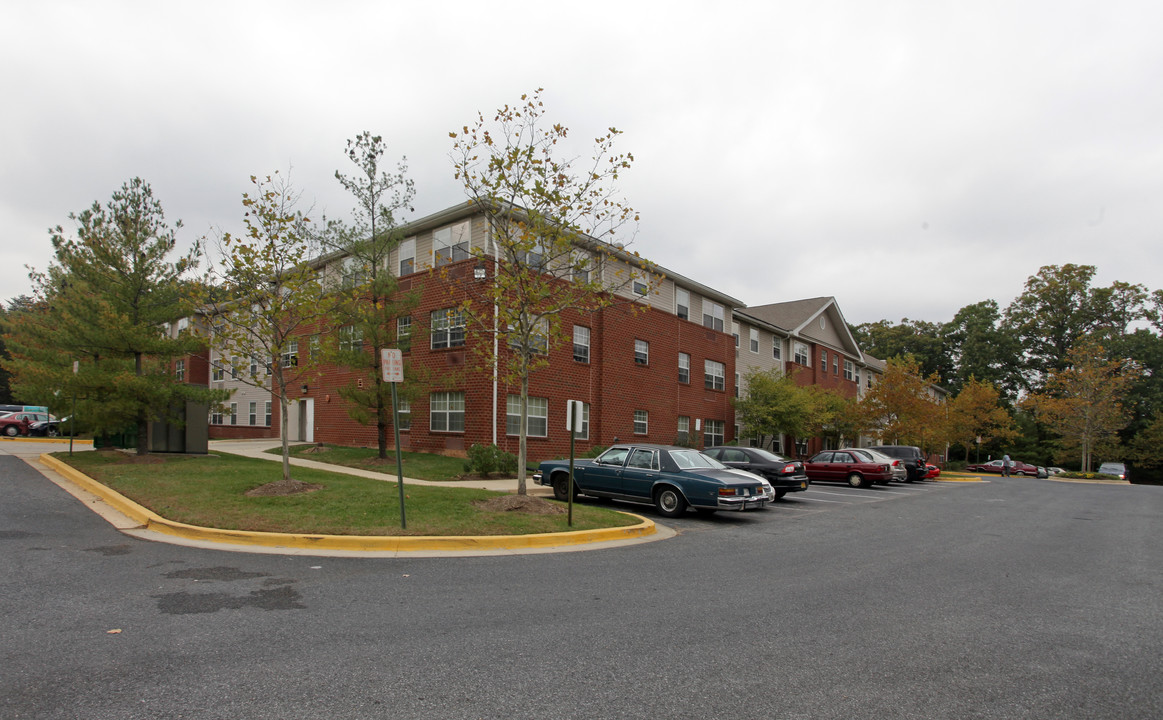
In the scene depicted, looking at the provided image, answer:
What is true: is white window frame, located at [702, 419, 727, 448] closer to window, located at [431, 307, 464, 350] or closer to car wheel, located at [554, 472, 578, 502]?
window, located at [431, 307, 464, 350]

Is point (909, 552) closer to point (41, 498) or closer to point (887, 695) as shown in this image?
point (887, 695)

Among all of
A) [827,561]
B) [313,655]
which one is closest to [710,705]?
[313,655]

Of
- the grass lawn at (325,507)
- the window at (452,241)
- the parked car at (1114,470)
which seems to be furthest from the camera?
the parked car at (1114,470)

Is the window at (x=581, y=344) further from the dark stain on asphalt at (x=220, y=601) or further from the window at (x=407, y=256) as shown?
the dark stain on asphalt at (x=220, y=601)

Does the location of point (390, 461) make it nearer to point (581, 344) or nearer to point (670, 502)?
point (581, 344)

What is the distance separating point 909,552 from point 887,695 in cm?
660

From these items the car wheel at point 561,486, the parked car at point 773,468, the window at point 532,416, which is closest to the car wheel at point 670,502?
the car wheel at point 561,486

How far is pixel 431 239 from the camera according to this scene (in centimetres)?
2512

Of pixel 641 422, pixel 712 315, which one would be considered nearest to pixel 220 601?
pixel 641 422

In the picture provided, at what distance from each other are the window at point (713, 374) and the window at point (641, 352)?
5.24 m

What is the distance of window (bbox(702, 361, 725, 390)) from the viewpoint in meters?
34.3

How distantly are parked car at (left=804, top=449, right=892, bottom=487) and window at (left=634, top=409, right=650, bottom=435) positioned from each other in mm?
6820

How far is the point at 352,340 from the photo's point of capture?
21688mm

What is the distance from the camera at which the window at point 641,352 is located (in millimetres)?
29247
